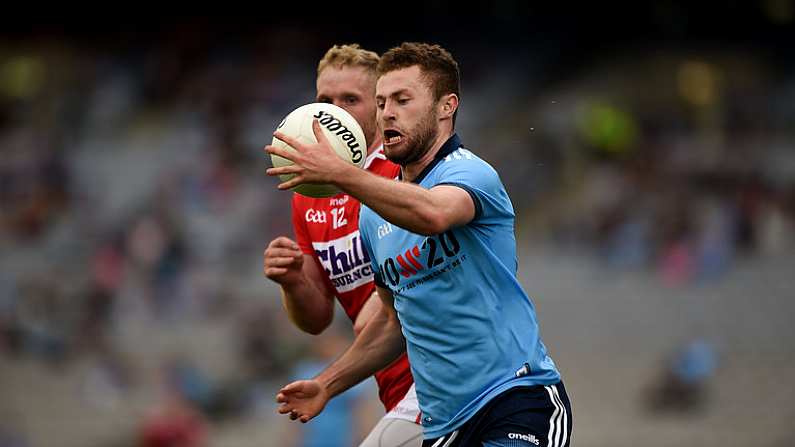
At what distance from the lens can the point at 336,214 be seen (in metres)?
5.32

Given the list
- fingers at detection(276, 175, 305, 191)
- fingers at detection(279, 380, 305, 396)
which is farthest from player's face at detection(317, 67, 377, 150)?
fingers at detection(276, 175, 305, 191)

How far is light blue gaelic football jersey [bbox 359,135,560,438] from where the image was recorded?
420 centimetres

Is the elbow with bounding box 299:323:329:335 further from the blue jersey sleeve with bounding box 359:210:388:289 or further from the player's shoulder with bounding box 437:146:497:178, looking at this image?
the player's shoulder with bounding box 437:146:497:178

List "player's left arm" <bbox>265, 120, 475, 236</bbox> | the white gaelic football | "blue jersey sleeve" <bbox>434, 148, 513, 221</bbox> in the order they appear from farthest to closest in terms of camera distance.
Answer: the white gaelic football < "blue jersey sleeve" <bbox>434, 148, 513, 221</bbox> < "player's left arm" <bbox>265, 120, 475, 236</bbox>

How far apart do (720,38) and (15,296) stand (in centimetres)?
1030

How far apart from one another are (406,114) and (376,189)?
21.4 inches

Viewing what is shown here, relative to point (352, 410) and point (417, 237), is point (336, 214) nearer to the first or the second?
point (417, 237)

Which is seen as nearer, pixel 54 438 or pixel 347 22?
pixel 54 438

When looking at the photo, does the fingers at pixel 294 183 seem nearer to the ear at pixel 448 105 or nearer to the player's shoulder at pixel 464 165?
the player's shoulder at pixel 464 165

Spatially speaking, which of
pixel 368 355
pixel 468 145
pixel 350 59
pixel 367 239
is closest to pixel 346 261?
pixel 368 355

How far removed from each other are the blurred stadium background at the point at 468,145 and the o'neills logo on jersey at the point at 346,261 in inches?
253

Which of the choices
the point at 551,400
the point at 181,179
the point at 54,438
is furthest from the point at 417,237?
the point at 181,179

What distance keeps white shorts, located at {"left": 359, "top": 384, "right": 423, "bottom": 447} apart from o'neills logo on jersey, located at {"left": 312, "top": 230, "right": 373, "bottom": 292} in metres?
0.62

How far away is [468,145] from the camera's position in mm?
15266
